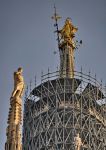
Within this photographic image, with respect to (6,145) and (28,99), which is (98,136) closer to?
(28,99)

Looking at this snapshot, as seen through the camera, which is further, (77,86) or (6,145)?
(77,86)

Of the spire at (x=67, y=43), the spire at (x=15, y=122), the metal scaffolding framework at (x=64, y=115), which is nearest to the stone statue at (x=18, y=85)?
the spire at (x=15, y=122)

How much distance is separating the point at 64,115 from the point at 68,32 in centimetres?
1612

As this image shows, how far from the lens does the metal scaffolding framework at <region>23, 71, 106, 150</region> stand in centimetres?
6669

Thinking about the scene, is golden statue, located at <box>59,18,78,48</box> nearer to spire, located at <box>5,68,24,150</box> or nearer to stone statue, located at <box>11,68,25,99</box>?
stone statue, located at <box>11,68,25,99</box>

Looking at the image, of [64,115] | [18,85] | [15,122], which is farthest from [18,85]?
[64,115]

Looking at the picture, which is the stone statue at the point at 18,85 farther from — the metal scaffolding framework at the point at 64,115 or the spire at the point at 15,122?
the metal scaffolding framework at the point at 64,115

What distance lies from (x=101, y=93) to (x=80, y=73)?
140 inches

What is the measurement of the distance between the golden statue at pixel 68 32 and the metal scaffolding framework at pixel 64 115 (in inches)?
368

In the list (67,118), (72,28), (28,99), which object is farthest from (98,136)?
(72,28)

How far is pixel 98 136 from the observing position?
68750 mm

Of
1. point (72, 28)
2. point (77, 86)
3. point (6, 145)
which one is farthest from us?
point (72, 28)

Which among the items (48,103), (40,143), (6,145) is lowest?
(6,145)

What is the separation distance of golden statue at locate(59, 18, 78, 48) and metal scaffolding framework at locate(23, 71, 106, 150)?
934 centimetres
